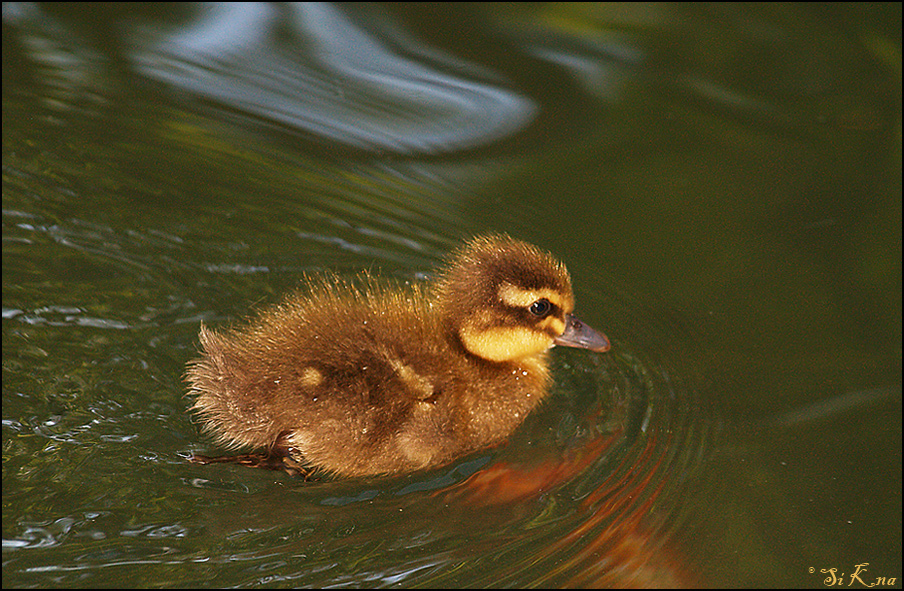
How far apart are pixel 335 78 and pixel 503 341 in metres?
1.90

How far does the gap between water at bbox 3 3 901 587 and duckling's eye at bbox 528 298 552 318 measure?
0.34 metres

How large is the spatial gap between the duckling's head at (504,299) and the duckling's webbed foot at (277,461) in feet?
1.71

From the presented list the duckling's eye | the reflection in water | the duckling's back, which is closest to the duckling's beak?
the duckling's eye

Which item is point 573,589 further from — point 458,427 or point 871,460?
point 871,460

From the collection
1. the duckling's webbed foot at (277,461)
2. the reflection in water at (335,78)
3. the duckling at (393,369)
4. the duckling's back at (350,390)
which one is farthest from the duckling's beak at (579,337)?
the reflection in water at (335,78)

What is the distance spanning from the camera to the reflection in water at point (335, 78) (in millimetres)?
4125

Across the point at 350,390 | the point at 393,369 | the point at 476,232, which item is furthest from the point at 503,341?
the point at 476,232

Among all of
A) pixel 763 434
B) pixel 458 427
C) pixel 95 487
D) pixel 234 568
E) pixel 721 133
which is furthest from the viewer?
pixel 721 133

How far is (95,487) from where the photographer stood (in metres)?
2.55

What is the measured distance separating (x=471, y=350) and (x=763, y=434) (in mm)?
821

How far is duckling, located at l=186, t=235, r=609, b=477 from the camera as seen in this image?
104 inches

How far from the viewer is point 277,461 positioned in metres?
2.68

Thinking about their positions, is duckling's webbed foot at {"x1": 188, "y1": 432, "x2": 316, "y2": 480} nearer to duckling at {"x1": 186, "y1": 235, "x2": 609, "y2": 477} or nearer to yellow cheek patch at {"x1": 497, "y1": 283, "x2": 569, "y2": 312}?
duckling at {"x1": 186, "y1": 235, "x2": 609, "y2": 477}

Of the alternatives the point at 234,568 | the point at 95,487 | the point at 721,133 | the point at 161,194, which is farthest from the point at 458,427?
the point at 721,133
